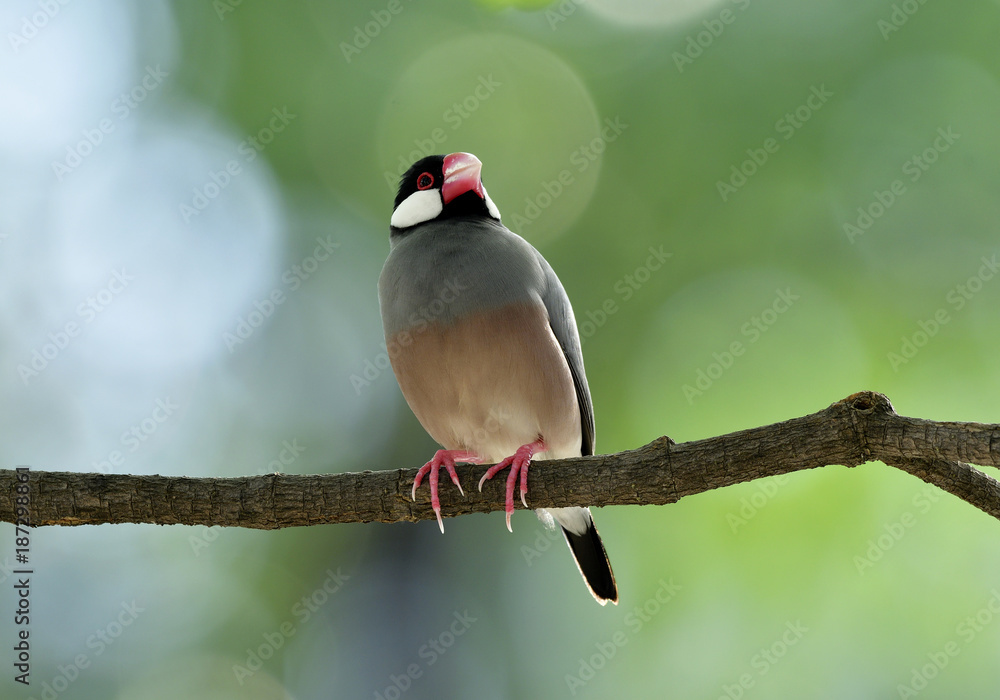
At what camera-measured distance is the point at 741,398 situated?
5395 millimetres

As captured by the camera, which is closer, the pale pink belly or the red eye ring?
the pale pink belly

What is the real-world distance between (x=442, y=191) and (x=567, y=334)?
1.00 meters

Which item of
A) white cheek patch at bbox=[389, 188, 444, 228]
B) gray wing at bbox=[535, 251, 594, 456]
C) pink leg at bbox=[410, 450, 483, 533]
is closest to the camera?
pink leg at bbox=[410, 450, 483, 533]

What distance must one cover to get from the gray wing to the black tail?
52cm

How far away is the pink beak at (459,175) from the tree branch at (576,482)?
1525 mm

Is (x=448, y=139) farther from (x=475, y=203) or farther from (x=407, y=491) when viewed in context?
(x=407, y=491)

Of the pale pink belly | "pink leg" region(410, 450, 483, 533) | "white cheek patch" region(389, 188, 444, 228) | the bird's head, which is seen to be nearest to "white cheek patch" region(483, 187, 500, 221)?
the bird's head

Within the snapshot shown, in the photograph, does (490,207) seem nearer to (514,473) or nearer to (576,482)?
(514,473)

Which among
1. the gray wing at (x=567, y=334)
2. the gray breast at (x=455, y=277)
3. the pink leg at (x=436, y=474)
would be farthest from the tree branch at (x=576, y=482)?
the gray wing at (x=567, y=334)

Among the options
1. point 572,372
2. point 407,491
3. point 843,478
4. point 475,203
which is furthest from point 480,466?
point 843,478

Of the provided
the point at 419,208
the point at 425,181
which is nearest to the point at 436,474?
the point at 419,208

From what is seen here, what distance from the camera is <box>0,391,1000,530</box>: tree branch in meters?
2.50

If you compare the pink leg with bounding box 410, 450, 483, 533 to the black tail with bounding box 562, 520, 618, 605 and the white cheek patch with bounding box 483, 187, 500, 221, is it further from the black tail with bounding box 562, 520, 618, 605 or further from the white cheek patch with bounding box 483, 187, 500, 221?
the white cheek patch with bounding box 483, 187, 500, 221

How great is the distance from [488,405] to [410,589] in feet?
8.02
